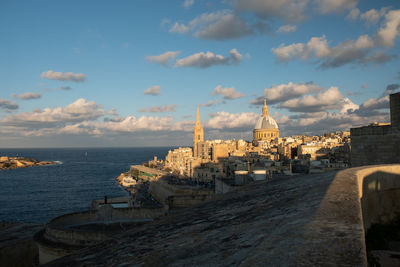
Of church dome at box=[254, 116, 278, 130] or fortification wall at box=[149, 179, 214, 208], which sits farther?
church dome at box=[254, 116, 278, 130]

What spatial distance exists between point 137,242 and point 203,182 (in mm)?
55880

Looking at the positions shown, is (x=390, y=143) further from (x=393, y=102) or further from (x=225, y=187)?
(x=225, y=187)

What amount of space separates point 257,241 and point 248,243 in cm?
6

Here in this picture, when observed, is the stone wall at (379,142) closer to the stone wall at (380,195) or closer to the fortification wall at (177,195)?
the stone wall at (380,195)

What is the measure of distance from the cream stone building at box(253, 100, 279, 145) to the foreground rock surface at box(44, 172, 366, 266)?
103894 millimetres

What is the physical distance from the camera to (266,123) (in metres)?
110

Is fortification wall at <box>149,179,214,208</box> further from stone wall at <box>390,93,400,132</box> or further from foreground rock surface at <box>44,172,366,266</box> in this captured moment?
stone wall at <box>390,93,400,132</box>

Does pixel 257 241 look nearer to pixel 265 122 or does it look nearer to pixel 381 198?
pixel 381 198

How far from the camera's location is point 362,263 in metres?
1.43

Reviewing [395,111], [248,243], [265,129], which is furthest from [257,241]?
[265,129]

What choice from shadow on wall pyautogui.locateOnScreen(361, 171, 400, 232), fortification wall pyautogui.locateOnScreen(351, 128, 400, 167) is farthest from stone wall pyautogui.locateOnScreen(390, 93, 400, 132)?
shadow on wall pyautogui.locateOnScreen(361, 171, 400, 232)

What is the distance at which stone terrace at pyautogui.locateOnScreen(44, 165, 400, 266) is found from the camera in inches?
64.4

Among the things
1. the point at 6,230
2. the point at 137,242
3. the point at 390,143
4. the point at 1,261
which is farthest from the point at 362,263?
the point at 6,230

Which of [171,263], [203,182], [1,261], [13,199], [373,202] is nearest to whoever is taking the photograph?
[171,263]
